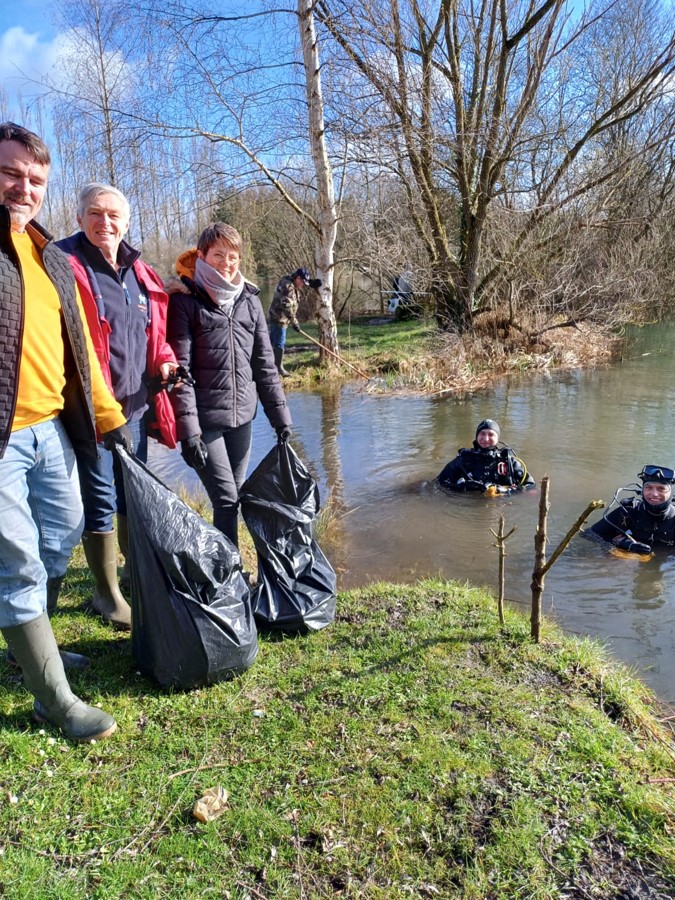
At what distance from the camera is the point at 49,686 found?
2.41m

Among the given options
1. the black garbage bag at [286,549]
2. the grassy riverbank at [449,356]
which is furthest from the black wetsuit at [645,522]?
the grassy riverbank at [449,356]

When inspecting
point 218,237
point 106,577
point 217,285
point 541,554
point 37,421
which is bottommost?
point 106,577

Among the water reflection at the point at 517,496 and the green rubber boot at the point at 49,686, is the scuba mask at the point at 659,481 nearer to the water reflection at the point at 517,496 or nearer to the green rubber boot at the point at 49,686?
the water reflection at the point at 517,496

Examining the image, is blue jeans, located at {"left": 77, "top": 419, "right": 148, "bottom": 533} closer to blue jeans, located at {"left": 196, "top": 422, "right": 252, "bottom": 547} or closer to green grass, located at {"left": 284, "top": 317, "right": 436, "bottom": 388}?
blue jeans, located at {"left": 196, "top": 422, "right": 252, "bottom": 547}

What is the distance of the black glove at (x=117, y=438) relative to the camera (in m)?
2.79

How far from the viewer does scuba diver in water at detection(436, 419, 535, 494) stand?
285 inches

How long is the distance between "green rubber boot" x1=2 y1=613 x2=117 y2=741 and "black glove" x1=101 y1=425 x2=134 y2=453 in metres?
0.79

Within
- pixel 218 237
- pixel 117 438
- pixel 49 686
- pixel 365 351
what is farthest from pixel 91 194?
pixel 365 351

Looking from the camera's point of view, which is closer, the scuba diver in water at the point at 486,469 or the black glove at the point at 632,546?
the black glove at the point at 632,546

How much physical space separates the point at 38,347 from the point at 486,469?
5.78 m

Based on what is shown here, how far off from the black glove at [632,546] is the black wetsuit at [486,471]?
1.69 meters

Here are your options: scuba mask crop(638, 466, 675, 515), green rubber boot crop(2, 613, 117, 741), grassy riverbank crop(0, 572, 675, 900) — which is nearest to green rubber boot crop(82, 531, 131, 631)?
grassy riverbank crop(0, 572, 675, 900)

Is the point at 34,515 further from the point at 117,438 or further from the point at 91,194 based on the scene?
the point at 91,194

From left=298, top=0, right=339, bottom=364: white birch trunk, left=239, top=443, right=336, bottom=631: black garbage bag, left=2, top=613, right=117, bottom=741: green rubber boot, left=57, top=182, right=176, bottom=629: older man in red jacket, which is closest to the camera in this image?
left=2, top=613, right=117, bottom=741: green rubber boot
